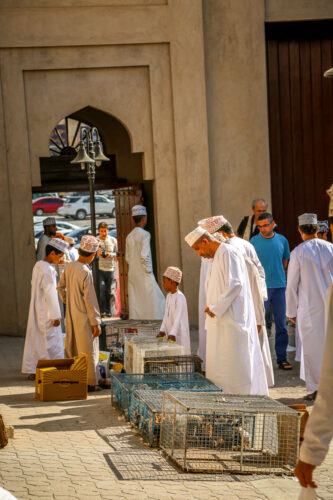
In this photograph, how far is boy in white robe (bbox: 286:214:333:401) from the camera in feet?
28.1

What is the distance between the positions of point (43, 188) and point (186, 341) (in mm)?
7057

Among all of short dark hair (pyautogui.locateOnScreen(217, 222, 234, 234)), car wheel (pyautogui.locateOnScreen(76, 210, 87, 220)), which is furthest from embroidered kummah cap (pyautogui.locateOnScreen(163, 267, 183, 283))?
car wheel (pyautogui.locateOnScreen(76, 210, 87, 220))

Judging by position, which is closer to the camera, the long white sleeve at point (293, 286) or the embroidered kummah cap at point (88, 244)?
the long white sleeve at point (293, 286)

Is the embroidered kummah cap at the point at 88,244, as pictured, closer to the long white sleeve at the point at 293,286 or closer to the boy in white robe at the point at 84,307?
the boy in white robe at the point at 84,307

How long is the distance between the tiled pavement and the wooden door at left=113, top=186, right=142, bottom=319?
6561 millimetres

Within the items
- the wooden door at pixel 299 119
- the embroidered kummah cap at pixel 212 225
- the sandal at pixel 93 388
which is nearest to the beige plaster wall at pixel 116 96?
the wooden door at pixel 299 119

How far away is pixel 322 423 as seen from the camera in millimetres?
3389

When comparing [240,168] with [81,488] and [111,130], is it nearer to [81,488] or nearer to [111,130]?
[111,130]

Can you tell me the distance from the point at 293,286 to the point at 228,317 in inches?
63.9

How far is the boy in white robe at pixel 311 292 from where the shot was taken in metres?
8.58

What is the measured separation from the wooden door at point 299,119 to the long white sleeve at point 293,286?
18.5 feet

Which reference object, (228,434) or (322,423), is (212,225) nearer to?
(228,434)

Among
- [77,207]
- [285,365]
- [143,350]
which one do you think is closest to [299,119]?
[285,365]

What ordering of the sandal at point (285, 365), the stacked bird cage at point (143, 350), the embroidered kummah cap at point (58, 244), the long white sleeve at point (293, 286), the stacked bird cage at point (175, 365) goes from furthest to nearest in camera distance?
the sandal at point (285, 365), the embroidered kummah cap at point (58, 244), the long white sleeve at point (293, 286), the stacked bird cage at point (143, 350), the stacked bird cage at point (175, 365)
